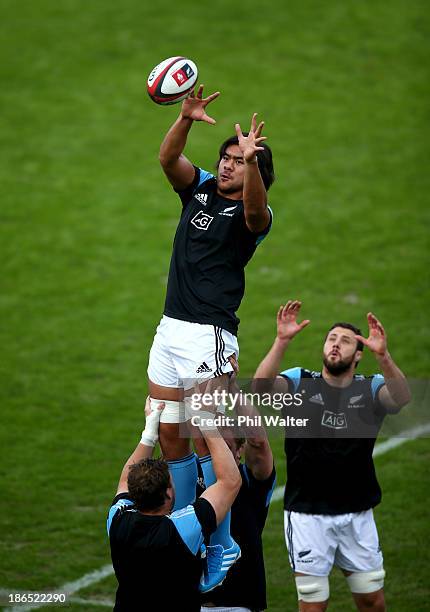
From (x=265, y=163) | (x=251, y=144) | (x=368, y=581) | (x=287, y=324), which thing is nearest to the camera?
(x=251, y=144)

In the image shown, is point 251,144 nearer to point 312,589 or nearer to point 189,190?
point 189,190

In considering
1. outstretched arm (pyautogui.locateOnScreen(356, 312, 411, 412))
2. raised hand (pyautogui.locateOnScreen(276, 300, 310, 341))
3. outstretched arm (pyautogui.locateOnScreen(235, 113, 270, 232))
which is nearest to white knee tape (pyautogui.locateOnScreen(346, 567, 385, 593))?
outstretched arm (pyautogui.locateOnScreen(356, 312, 411, 412))

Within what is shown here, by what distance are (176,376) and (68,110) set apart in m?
14.3

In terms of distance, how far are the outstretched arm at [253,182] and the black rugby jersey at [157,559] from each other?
2.10m

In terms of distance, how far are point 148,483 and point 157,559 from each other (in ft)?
1.55

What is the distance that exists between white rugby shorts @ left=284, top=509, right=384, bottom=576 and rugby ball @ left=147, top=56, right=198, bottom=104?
343cm

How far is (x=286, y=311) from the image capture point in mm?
8352

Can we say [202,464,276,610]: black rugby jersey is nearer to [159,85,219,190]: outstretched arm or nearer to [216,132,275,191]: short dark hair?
[216,132,275,191]: short dark hair

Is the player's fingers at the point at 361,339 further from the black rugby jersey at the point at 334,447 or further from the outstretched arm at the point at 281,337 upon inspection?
the black rugby jersey at the point at 334,447

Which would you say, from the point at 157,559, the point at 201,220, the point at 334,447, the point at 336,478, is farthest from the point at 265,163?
the point at 157,559

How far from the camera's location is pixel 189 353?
7625mm

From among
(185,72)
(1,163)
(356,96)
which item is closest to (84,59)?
(1,163)

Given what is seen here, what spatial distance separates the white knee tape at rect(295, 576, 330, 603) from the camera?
28.1ft

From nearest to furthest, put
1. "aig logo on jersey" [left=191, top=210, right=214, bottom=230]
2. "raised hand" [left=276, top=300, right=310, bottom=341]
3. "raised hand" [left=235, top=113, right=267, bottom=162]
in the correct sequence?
"raised hand" [left=235, top=113, right=267, bottom=162] → "aig logo on jersey" [left=191, top=210, right=214, bottom=230] → "raised hand" [left=276, top=300, right=310, bottom=341]
